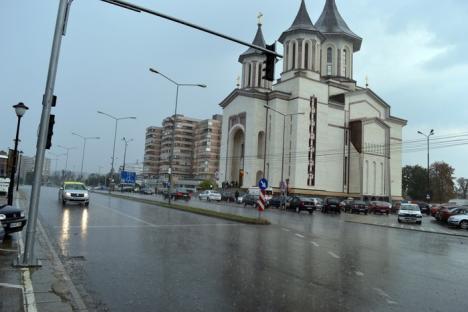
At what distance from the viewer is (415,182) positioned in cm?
10581

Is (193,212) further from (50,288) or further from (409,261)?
(50,288)

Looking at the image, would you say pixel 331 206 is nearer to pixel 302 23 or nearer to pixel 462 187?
pixel 302 23

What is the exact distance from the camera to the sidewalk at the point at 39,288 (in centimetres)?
554

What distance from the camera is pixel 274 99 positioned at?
225 ft

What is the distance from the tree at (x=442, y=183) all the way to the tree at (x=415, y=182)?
24.4ft

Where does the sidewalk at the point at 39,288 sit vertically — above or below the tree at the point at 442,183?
below

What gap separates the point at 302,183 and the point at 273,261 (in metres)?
56.3

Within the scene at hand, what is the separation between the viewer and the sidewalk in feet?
18.2

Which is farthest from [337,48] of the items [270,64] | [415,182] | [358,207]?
[270,64]

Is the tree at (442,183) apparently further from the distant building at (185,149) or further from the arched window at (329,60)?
the distant building at (185,149)

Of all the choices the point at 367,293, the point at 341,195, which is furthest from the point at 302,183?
the point at 367,293

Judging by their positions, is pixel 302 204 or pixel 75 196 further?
pixel 302 204

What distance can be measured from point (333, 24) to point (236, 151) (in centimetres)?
3038

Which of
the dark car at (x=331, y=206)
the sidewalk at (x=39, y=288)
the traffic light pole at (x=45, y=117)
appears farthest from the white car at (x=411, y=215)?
the traffic light pole at (x=45, y=117)
